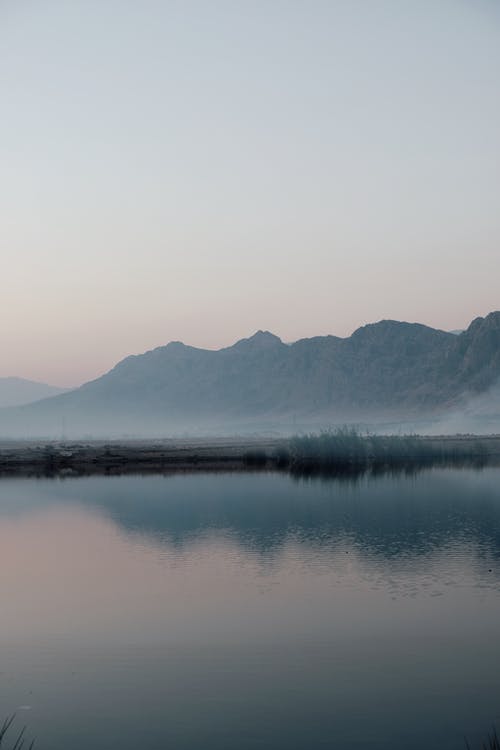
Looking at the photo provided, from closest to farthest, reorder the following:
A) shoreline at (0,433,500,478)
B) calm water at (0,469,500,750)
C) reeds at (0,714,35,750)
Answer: reeds at (0,714,35,750) < calm water at (0,469,500,750) < shoreline at (0,433,500,478)

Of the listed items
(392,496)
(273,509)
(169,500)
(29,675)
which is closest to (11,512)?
(169,500)

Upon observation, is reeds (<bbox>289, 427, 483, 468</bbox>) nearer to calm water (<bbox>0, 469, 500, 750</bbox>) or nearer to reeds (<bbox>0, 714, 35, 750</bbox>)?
calm water (<bbox>0, 469, 500, 750</bbox>)

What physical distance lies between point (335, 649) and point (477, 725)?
212 inches

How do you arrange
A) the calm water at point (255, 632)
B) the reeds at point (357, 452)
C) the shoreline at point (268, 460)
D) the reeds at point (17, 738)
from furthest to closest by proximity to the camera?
the reeds at point (357, 452)
the shoreline at point (268, 460)
the calm water at point (255, 632)
the reeds at point (17, 738)

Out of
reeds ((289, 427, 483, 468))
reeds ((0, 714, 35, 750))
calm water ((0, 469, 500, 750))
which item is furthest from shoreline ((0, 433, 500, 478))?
reeds ((0, 714, 35, 750))

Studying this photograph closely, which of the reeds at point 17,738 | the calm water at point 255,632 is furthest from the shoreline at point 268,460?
the reeds at point 17,738

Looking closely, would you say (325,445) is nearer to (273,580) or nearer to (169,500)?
(169,500)

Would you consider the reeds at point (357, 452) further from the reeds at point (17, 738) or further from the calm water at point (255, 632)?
the reeds at point (17, 738)

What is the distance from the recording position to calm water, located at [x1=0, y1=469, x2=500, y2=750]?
55.4ft

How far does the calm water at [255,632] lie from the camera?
55.4ft

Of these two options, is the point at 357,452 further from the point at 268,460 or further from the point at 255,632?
the point at 255,632

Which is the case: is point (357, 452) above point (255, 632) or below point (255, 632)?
above

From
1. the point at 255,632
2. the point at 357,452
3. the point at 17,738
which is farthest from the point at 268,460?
the point at 17,738

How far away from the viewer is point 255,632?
23.1 metres
